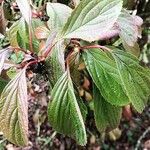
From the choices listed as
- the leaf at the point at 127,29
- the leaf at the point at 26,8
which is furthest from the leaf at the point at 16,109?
the leaf at the point at 127,29

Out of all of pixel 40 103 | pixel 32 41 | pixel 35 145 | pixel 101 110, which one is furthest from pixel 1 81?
pixel 35 145

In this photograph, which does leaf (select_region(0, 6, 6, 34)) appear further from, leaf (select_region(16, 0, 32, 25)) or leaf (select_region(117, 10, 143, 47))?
leaf (select_region(117, 10, 143, 47))

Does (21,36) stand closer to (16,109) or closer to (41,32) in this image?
(41,32)

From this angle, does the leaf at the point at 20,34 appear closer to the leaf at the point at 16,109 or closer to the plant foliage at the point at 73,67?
the plant foliage at the point at 73,67

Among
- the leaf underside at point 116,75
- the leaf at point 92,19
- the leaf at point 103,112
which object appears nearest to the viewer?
the leaf at point 92,19

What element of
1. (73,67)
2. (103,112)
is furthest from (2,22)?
(103,112)

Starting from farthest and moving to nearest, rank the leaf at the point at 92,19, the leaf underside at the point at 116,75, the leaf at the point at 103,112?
the leaf at the point at 103,112
the leaf underside at the point at 116,75
the leaf at the point at 92,19

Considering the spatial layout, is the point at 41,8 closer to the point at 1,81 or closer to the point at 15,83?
the point at 1,81
